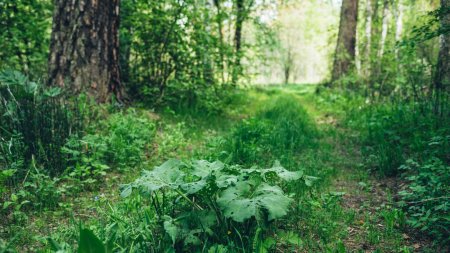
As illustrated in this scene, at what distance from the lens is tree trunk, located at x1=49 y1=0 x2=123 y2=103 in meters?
4.65

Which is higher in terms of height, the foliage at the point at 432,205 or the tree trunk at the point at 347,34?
the tree trunk at the point at 347,34

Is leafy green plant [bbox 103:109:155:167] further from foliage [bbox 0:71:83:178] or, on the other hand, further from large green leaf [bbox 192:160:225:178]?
large green leaf [bbox 192:160:225:178]

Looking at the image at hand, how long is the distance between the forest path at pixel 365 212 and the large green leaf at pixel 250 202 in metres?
0.49

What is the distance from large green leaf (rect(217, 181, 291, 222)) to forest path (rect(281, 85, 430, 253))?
19.2 inches

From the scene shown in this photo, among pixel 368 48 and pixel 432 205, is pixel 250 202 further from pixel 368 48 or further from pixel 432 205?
pixel 368 48

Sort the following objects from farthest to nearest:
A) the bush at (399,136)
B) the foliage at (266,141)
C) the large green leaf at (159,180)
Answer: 1. the foliage at (266,141)
2. the bush at (399,136)
3. the large green leaf at (159,180)

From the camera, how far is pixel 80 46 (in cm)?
470

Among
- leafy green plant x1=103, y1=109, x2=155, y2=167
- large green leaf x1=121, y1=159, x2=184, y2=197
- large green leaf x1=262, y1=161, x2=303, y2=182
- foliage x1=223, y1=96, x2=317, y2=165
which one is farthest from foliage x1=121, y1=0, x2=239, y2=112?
large green leaf x1=262, y1=161, x2=303, y2=182

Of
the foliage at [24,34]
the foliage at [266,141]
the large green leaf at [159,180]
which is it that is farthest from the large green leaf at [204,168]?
the foliage at [24,34]

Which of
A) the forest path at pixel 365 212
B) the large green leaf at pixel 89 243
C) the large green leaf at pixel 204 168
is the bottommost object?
the forest path at pixel 365 212

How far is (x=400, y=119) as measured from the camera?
15.1 feet

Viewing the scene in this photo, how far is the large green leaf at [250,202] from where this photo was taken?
1772 mm

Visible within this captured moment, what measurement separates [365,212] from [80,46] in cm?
414

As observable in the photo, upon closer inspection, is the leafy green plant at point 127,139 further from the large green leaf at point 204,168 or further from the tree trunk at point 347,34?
the tree trunk at point 347,34
